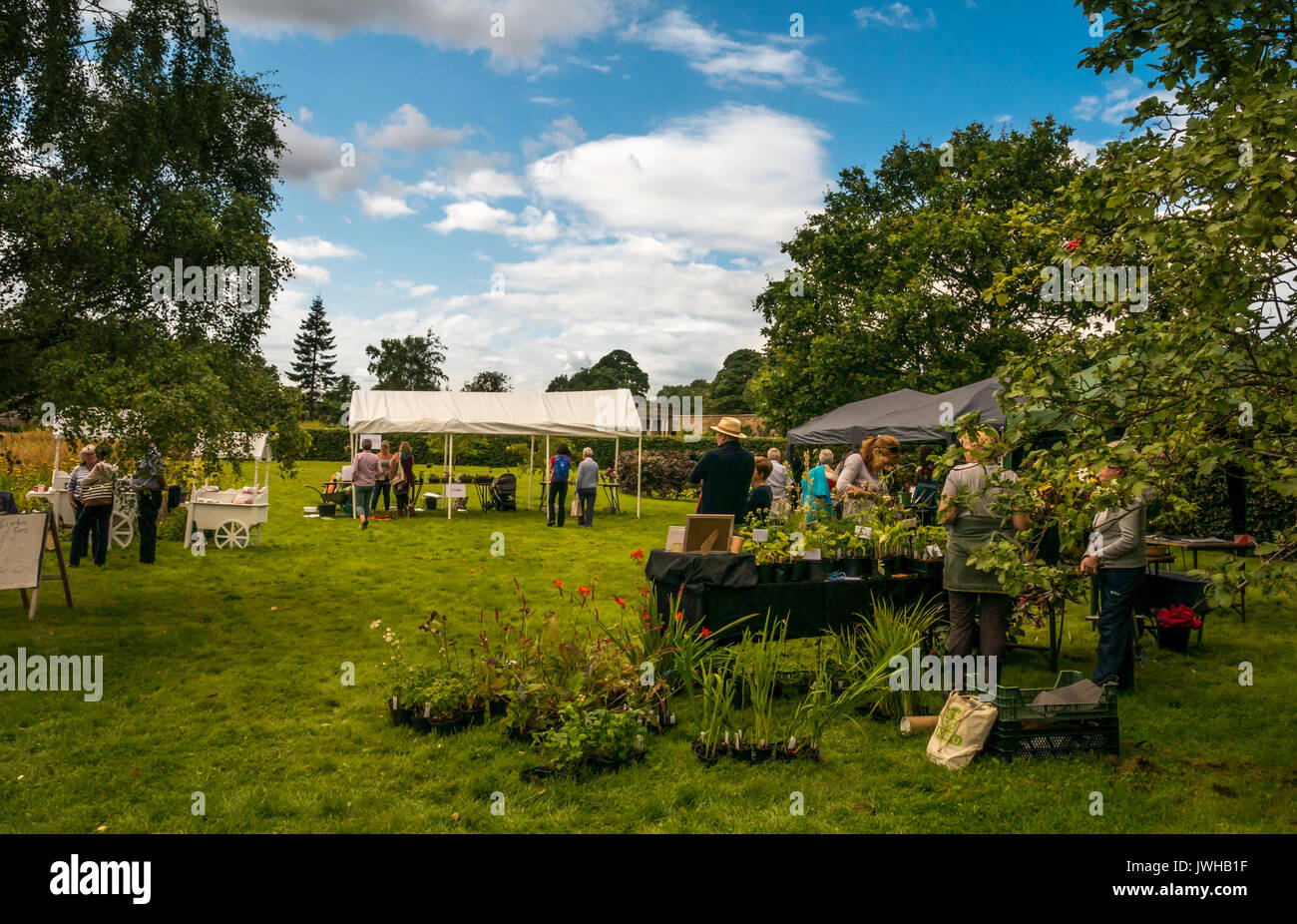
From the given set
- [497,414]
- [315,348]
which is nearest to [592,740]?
[497,414]

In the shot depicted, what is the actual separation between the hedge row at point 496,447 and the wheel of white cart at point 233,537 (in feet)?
39.4

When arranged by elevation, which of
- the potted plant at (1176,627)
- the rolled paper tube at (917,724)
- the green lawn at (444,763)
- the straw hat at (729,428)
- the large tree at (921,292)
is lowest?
the green lawn at (444,763)

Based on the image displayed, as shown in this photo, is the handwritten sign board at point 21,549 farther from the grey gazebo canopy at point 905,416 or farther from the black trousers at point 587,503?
the black trousers at point 587,503

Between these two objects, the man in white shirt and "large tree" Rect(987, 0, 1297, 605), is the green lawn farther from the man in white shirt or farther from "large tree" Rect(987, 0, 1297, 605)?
the man in white shirt

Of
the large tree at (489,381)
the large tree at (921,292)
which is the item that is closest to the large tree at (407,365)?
the large tree at (489,381)

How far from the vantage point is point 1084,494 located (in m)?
5.03

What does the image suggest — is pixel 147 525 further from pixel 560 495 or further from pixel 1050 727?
pixel 1050 727

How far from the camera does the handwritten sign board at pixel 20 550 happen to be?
677 centimetres

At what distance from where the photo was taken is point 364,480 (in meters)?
15.8

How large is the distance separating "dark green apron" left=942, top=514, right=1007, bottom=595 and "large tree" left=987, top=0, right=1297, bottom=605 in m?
1.29

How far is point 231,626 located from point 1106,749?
697cm

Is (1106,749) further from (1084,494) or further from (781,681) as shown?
(781,681)

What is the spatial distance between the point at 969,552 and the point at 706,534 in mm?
1660
